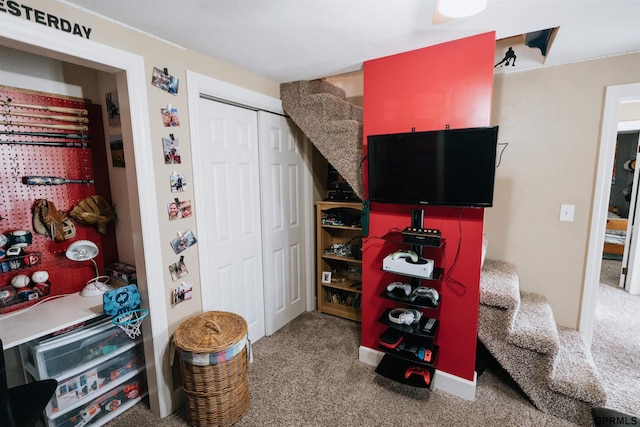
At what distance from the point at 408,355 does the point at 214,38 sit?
90.8 inches

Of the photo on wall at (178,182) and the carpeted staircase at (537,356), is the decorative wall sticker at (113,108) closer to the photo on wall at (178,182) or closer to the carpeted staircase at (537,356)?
the photo on wall at (178,182)

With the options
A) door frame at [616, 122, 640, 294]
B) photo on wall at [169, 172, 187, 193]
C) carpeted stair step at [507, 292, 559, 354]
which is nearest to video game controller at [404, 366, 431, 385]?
carpeted stair step at [507, 292, 559, 354]

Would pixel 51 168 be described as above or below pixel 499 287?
above

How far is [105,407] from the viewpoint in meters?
1.77

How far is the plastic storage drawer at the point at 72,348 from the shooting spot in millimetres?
1507

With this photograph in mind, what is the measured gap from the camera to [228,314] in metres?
1.94

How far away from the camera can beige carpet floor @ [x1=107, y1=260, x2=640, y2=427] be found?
1.78m

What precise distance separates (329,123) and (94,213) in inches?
67.5

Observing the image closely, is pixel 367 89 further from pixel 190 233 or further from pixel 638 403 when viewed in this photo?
pixel 638 403

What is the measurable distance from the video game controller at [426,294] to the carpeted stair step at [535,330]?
0.53 m

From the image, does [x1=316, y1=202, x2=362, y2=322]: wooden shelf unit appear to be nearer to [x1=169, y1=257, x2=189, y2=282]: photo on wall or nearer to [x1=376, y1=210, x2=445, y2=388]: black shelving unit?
[x1=376, y1=210, x2=445, y2=388]: black shelving unit

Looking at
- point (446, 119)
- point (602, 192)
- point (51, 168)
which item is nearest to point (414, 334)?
point (446, 119)

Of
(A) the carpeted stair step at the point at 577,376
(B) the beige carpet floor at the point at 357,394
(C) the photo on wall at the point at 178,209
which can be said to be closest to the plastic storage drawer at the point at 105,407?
(B) the beige carpet floor at the point at 357,394

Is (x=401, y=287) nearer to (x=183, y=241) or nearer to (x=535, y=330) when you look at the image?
(x=535, y=330)
